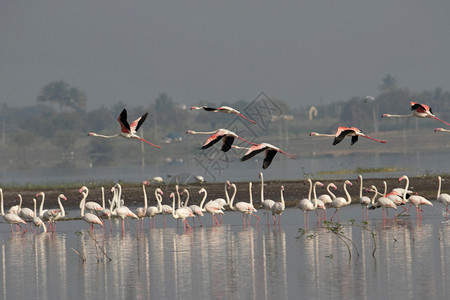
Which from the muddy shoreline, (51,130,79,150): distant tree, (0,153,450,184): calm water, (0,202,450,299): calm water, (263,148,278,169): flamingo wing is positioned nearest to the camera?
(0,202,450,299): calm water

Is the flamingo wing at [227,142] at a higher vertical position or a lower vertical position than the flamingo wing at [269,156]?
higher

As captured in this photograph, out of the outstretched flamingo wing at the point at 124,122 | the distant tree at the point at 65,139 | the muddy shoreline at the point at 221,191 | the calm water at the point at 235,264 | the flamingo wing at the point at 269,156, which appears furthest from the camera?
the distant tree at the point at 65,139

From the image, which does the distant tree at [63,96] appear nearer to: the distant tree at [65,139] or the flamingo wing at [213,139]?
the distant tree at [65,139]

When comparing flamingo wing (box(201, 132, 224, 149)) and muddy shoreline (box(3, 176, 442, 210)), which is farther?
muddy shoreline (box(3, 176, 442, 210))

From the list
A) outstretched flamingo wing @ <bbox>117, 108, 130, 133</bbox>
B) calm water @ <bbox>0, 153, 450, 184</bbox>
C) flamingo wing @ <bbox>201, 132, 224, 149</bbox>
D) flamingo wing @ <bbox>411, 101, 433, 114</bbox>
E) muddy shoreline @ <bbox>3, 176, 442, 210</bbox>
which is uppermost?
flamingo wing @ <bbox>411, 101, 433, 114</bbox>

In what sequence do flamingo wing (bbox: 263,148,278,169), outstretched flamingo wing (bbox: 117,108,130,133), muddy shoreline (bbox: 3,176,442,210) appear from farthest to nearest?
muddy shoreline (bbox: 3,176,442,210) < outstretched flamingo wing (bbox: 117,108,130,133) < flamingo wing (bbox: 263,148,278,169)

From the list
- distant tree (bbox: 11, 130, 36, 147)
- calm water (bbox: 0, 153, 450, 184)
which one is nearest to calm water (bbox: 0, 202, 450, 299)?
calm water (bbox: 0, 153, 450, 184)

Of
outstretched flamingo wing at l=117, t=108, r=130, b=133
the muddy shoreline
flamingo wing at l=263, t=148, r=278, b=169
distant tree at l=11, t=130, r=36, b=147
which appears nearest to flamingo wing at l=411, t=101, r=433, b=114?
flamingo wing at l=263, t=148, r=278, b=169

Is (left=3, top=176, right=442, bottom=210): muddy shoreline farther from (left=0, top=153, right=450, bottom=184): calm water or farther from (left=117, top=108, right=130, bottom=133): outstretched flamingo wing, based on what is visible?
(left=117, top=108, right=130, bottom=133): outstretched flamingo wing

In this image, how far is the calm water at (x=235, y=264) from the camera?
14383 mm

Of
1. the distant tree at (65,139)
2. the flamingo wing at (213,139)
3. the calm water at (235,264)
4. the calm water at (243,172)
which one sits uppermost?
the distant tree at (65,139)

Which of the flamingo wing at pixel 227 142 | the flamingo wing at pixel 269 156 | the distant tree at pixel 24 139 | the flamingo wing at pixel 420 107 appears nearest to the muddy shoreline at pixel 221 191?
the flamingo wing at pixel 420 107

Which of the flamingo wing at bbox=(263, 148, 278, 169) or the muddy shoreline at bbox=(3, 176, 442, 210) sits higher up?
the flamingo wing at bbox=(263, 148, 278, 169)

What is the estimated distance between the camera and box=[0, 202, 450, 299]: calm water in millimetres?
14383
